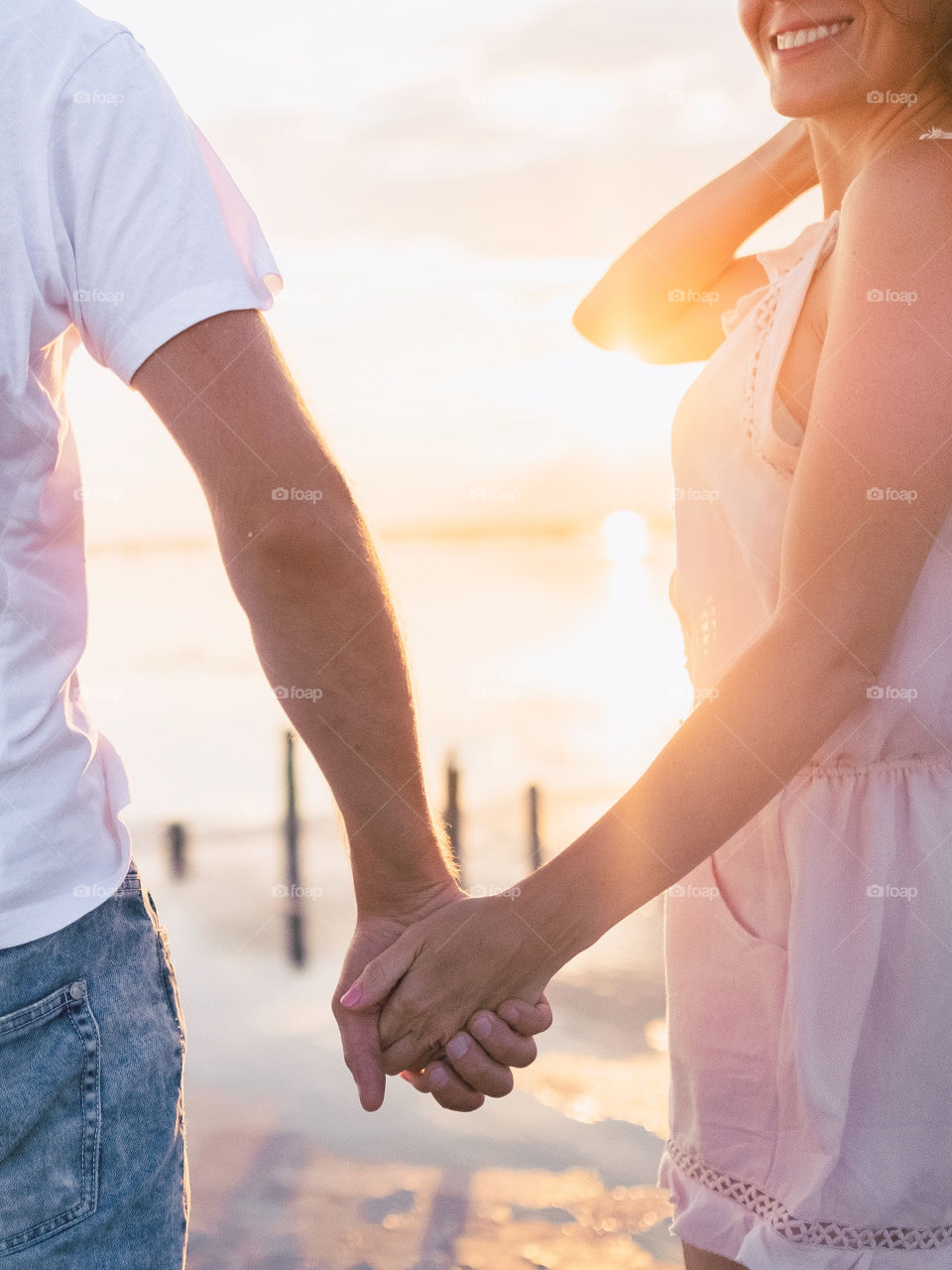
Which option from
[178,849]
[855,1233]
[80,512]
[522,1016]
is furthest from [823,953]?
[178,849]

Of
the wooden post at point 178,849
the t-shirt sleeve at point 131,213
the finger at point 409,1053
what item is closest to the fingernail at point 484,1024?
the finger at point 409,1053

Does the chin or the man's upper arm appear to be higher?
the chin

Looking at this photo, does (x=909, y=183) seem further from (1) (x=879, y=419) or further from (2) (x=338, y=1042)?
(2) (x=338, y=1042)

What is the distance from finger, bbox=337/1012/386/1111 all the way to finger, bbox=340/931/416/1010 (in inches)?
2.0

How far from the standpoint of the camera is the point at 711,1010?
1.88 metres

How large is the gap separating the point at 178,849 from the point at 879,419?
41.4 feet

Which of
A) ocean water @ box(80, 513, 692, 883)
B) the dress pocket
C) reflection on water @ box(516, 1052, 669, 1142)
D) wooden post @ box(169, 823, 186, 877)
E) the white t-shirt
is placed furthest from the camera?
ocean water @ box(80, 513, 692, 883)

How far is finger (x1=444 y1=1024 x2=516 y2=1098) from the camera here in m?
1.98

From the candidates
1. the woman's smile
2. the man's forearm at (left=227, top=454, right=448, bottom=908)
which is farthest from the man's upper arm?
the man's forearm at (left=227, top=454, right=448, bottom=908)

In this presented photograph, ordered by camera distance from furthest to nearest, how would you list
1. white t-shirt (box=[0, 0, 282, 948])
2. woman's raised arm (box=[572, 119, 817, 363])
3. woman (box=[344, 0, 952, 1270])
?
1. woman's raised arm (box=[572, 119, 817, 363])
2. woman (box=[344, 0, 952, 1270])
3. white t-shirt (box=[0, 0, 282, 948])

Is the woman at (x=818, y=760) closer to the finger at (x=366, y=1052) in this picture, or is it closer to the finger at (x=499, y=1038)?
the finger at (x=499, y=1038)

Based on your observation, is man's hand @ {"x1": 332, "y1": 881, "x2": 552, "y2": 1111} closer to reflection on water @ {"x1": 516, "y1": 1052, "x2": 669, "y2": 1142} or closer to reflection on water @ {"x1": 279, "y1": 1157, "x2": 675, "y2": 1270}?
reflection on water @ {"x1": 279, "y1": 1157, "x2": 675, "y2": 1270}

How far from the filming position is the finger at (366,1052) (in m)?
2.05

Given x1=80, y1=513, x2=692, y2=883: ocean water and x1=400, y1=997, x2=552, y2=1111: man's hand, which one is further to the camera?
x1=80, y1=513, x2=692, y2=883: ocean water
